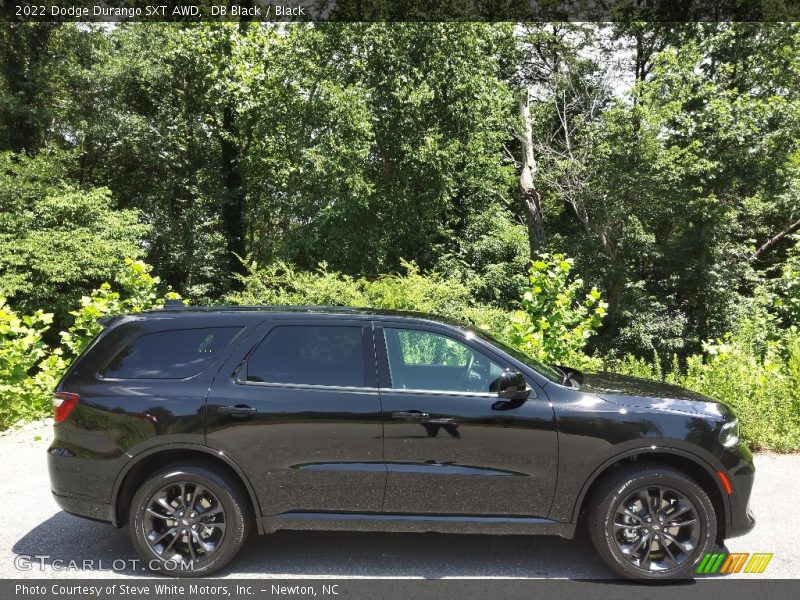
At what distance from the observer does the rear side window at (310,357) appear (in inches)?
168

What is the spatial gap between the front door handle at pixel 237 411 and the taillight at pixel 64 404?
1.00 m

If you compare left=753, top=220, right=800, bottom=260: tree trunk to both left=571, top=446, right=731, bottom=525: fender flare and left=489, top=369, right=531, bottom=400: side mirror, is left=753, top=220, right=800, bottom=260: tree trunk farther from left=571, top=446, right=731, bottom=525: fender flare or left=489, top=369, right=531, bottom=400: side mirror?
left=489, top=369, right=531, bottom=400: side mirror

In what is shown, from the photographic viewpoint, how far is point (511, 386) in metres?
4.06

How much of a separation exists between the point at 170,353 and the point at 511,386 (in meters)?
2.32

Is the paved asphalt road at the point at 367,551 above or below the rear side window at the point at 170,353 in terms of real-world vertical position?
below

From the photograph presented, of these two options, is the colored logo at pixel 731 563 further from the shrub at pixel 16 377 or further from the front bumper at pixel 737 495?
the shrub at pixel 16 377

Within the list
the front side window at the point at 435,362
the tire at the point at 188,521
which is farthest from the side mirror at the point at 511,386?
the tire at the point at 188,521

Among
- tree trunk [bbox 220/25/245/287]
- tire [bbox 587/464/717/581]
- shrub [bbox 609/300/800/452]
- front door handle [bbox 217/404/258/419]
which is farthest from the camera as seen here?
tree trunk [bbox 220/25/245/287]

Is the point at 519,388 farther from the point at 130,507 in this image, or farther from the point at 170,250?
the point at 170,250

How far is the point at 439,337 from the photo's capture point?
4398mm

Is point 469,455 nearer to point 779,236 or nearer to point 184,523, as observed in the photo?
point 184,523

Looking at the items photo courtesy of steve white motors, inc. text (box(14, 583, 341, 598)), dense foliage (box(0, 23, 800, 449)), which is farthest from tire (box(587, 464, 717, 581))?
dense foliage (box(0, 23, 800, 449))
